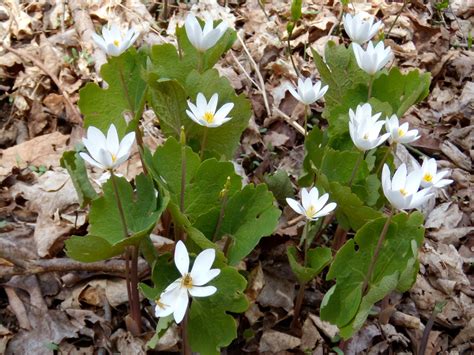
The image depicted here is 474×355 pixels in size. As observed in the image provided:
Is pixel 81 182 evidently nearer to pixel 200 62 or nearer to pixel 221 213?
pixel 221 213

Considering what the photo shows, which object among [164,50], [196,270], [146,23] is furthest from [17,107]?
[196,270]

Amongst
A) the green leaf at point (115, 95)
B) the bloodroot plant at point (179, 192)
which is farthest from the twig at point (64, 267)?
the green leaf at point (115, 95)

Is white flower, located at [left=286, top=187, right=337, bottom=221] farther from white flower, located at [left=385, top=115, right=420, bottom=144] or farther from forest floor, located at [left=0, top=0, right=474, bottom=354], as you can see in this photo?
forest floor, located at [left=0, top=0, right=474, bottom=354]

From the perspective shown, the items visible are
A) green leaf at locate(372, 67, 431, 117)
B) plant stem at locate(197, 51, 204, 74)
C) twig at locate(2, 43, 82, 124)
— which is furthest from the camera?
twig at locate(2, 43, 82, 124)

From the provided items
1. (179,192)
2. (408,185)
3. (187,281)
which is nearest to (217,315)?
(187,281)

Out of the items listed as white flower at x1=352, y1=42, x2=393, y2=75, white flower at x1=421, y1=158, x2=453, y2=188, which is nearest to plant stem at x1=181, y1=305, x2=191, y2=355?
white flower at x1=421, y1=158, x2=453, y2=188

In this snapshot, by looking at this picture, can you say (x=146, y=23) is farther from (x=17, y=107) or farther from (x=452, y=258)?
(x=452, y=258)
